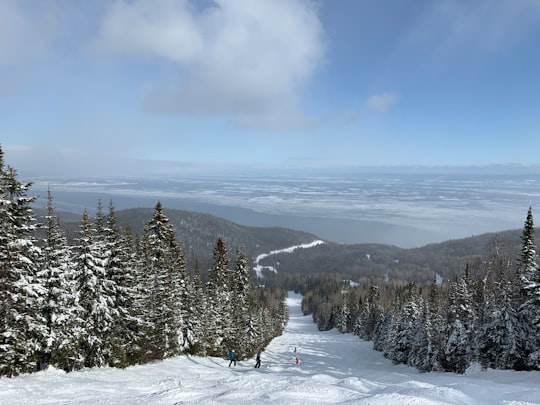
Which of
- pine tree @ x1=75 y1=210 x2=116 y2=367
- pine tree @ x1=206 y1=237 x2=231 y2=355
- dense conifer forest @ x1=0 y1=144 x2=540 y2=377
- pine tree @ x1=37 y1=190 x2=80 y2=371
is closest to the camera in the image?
dense conifer forest @ x1=0 y1=144 x2=540 y2=377

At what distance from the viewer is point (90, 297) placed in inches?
904

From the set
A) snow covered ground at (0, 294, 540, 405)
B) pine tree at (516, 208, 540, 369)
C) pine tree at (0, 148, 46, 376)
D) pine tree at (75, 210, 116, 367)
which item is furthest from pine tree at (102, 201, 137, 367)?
pine tree at (516, 208, 540, 369)

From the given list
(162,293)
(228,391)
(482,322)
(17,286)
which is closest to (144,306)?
(162,293)

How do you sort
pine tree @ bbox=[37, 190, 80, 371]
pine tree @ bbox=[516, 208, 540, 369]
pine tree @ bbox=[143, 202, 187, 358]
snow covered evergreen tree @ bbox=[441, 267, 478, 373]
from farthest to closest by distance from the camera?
snow covered evergreen tree @ bbox=[441, 267, 478, 373] → pine tree @ bbox=[143, 202, 187, 358] → pine tree @ bbox=[516, 208, 540, 369] → pine tree @ bbox=[37, 190, 80, 371]

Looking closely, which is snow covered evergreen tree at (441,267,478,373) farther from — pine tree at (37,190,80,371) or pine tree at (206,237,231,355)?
pine tree at (37,190,80,371)

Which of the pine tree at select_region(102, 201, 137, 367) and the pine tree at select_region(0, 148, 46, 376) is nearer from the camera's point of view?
the pine tree at select_region(0, 148, 46, 376)

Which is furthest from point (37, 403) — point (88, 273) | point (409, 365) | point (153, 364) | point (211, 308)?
point (409, 365)

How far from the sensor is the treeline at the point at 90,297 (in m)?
18.1

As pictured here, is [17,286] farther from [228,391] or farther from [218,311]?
[218,311]

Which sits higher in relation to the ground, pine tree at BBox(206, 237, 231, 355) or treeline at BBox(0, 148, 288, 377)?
treeline at BBox(0, 148, 288, 377)

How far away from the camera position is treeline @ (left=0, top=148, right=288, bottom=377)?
1806 centimetres

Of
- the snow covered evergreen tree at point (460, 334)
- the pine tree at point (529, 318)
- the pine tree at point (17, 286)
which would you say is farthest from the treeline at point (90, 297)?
the pine tree at point (529, 318)

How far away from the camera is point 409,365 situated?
47.1 metres

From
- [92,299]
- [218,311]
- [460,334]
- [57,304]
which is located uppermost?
[57,304]
